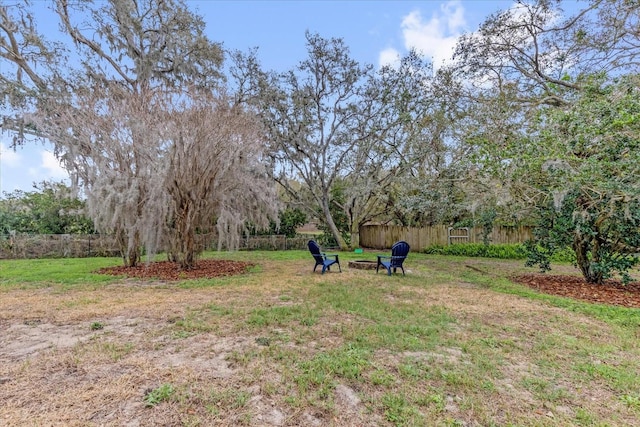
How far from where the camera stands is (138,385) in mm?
2441

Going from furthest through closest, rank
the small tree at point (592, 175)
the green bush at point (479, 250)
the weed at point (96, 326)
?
the green bush at point (479, 250) < the small tree at point (592, 175) < the weed at point (96, 326)

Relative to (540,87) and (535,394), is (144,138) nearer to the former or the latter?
(535,394)

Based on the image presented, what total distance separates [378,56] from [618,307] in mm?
12375

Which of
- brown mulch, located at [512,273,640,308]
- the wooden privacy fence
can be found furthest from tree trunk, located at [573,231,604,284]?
the wooden privacy fence

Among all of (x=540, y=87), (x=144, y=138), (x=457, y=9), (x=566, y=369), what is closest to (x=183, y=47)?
(x=144, y=138)

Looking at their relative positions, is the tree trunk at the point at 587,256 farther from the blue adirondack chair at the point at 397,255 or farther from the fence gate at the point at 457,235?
the fence gate at the point at 457,235

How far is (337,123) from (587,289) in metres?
10.9

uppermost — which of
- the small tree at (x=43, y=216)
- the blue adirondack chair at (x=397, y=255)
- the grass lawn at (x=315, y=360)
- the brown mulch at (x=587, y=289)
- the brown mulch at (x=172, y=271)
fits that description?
the small tree at (x=43, y=216)

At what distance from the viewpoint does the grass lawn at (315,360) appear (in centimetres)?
217

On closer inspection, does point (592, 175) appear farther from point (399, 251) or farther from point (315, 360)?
point (315, 360)

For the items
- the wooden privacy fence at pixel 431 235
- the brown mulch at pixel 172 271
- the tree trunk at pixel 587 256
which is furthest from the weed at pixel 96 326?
the wooden privacy fence at pixel 431 235

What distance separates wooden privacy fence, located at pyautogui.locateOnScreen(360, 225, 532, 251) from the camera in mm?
13859

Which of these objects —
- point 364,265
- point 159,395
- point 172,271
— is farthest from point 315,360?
point 364,265

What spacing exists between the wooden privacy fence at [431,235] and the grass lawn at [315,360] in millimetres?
9125
